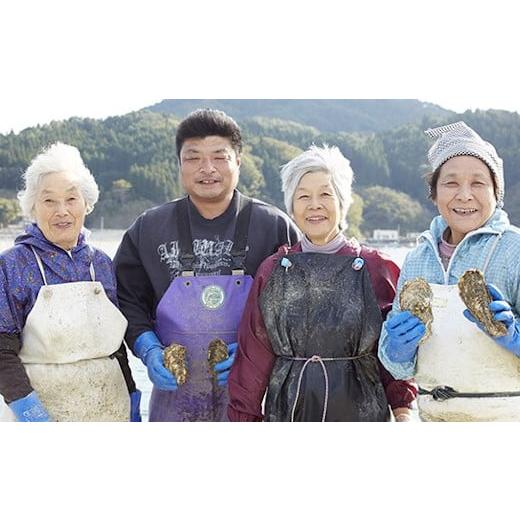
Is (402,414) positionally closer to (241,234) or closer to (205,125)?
(241,234)

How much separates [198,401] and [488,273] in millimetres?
1397

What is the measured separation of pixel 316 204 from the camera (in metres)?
2.72

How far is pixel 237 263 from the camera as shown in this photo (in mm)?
3102

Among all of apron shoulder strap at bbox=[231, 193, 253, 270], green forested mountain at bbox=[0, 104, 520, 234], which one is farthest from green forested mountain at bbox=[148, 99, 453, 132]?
apron shoulder strap at bbox=[231, 193, 253, 270]

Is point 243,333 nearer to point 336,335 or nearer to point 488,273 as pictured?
point 336,335

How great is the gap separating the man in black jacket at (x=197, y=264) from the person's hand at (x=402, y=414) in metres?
0.71

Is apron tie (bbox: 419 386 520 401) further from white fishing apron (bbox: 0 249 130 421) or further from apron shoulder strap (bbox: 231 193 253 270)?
white fishing apron (bbox: 0 249 130 421)

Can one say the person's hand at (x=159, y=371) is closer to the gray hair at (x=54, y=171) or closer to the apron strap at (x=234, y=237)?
the apron strap at (x=234, y=237)

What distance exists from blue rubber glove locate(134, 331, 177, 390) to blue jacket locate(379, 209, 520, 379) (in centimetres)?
92

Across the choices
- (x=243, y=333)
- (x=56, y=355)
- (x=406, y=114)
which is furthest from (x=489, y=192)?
(x=406, y=114)

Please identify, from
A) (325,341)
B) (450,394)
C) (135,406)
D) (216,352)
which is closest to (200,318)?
(216,352)

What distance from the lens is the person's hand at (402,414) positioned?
2.82 meters

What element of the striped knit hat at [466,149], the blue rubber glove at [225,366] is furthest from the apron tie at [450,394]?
the blue rubber glove at [225,366]

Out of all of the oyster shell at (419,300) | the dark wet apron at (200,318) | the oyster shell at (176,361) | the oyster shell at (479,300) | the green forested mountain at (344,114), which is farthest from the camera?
the green forested mountain at (344,114)
